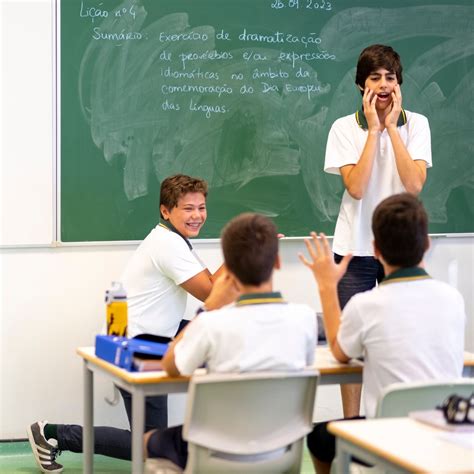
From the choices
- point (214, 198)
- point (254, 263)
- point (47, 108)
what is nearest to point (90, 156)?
point (47, 108)

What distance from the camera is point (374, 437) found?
7.97 ft

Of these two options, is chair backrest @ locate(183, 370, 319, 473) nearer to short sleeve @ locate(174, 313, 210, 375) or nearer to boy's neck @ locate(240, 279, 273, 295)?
short sleeve @ locate(174, 313, 210, 375)

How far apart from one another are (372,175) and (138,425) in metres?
2.02

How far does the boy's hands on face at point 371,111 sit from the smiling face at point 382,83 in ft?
0.10

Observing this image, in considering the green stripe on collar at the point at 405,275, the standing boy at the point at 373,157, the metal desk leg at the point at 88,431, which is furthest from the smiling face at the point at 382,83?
the metal desk leg at the point at 88,431

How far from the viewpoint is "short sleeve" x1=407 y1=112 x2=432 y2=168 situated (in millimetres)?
4711

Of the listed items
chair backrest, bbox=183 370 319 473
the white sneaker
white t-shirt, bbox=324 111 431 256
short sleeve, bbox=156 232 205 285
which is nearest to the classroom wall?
the white sneaker

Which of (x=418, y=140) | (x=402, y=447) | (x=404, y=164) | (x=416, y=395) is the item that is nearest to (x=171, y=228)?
(x=404, y=164)

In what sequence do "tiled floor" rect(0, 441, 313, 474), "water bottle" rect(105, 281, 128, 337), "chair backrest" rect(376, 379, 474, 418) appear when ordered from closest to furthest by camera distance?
"chair backrest" rect(376, 379, 474, 418), "water bottle" rect(105, 281, 128, 337), "tiled floor" rect(0, 441, 313, 474)

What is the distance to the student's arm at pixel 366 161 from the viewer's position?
14.9ft

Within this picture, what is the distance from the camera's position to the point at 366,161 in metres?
4.54

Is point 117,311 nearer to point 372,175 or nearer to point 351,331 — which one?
point 351,331

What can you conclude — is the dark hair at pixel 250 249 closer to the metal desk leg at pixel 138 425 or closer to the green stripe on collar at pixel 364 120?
the metal desk leg at pixel 138 425

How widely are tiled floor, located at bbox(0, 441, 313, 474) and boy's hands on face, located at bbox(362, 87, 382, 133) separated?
1.76 m
